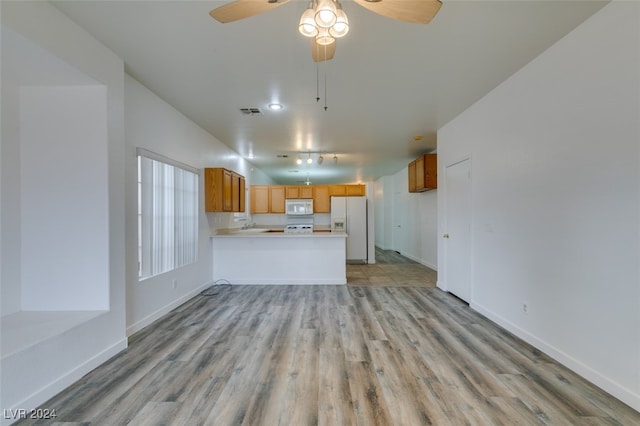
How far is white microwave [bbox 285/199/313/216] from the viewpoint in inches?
296

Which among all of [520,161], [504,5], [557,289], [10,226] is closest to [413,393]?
[557,289]

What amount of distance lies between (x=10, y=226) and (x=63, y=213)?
0.36m

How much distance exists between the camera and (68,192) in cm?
232

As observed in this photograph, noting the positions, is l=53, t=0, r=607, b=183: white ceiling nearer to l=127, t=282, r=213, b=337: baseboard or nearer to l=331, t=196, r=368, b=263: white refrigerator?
l=127, t=282, r=213, b=337: baseboard

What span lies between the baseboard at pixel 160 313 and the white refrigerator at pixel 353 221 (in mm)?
3917

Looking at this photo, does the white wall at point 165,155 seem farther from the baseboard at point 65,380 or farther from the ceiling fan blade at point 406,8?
the ceiling fan blade at point 406,8

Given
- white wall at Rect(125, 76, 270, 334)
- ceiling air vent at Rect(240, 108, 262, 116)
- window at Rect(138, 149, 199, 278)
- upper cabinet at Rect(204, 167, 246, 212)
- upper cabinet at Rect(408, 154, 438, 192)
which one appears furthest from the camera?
upper cabinet at Rect(408, 154, 438, 192)

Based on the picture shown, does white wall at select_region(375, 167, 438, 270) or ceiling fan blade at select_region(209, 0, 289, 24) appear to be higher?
ceiling fan blade at select_region(209, 0, 289, 24)

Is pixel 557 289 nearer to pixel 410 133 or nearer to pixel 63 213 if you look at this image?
pixel 410 133

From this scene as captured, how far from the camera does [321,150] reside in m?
5.98

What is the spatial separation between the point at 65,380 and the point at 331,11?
3.04 m

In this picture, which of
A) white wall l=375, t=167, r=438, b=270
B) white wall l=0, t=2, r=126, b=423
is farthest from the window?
white wall l=375, t=167, r=438, b=270

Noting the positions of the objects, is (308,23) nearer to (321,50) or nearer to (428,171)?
(321,50)

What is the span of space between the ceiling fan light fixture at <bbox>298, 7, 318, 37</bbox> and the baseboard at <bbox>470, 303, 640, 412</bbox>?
308 cm
